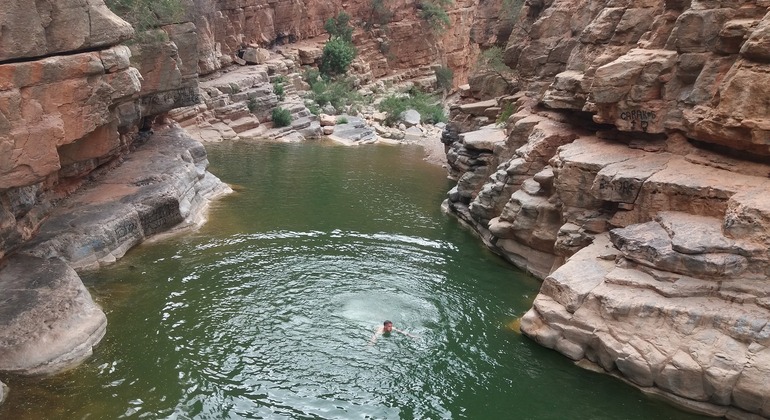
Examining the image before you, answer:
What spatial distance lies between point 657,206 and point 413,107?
3904 centimetres

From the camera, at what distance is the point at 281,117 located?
42.4 m

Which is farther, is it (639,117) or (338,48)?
(338,48)

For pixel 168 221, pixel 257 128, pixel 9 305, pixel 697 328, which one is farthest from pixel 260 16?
pixel 697 328

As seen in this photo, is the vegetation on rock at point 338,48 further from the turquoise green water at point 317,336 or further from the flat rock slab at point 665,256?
the flat rock slab at point 665,256

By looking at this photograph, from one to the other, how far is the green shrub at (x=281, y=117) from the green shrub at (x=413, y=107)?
9641 mm

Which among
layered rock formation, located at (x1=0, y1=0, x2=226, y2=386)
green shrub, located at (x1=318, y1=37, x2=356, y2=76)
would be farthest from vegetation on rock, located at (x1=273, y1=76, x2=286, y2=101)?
layered rock formation, located at (x1=0, y1=0, x2=226, y2=386)

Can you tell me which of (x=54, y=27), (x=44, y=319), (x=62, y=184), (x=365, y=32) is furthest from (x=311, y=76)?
(x=44, y=319)

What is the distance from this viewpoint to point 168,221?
822 inches

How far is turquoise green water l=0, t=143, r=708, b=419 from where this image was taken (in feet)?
38.2

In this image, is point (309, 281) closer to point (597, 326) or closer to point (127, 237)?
point (127, 237)

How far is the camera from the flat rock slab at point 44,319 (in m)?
12.1

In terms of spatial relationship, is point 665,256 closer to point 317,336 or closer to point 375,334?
point 375,334

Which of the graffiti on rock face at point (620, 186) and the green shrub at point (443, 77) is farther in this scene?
the green shrub at point (443, 77)

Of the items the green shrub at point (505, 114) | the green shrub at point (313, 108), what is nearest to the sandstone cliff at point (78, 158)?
the green shrub at point (505, 114)
